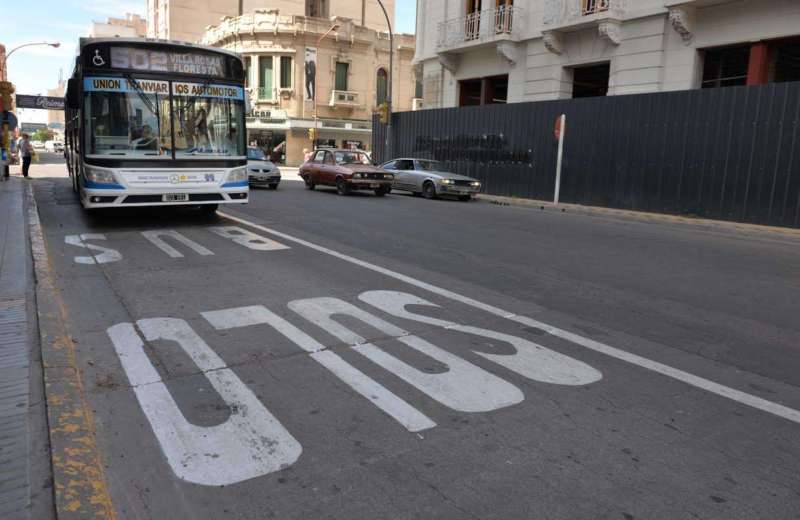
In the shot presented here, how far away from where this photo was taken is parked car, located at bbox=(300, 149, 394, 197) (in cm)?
2139

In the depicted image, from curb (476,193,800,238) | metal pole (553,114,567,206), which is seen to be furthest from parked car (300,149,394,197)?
metal pole (553,114,567,206)

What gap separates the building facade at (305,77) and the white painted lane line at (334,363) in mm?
44945

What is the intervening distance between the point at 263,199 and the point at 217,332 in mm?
13852

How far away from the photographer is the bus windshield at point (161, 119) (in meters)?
10.6

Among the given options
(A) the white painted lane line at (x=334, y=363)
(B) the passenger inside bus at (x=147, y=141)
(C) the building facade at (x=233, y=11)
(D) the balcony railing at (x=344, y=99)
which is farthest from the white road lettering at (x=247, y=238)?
(C) the building facade at (x=233, y=11)

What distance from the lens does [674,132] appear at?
17844 millimetres

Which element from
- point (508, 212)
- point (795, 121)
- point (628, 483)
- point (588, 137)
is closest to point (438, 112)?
point (588, 137)

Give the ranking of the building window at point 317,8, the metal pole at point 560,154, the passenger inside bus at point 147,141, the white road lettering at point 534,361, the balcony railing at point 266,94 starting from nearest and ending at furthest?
1. the white road lettering at point 534,361
2. the passenger inside bus at point 147,141
3. the metal pole at point 560,154
4. the balcony railing at point 266,94
5. the building window at point 317,8

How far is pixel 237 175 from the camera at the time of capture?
1193 centimetres

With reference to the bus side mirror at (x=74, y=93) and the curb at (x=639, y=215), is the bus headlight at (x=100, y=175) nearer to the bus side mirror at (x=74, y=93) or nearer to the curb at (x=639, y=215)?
the bus side mirror at (x=74, y=93)

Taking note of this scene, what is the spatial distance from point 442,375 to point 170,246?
6.57m

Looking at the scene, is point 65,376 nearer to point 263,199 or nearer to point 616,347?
point 616,347

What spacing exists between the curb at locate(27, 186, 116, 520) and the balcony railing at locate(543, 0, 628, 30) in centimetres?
2009

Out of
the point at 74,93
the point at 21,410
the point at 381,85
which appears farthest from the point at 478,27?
the point at 381,85
